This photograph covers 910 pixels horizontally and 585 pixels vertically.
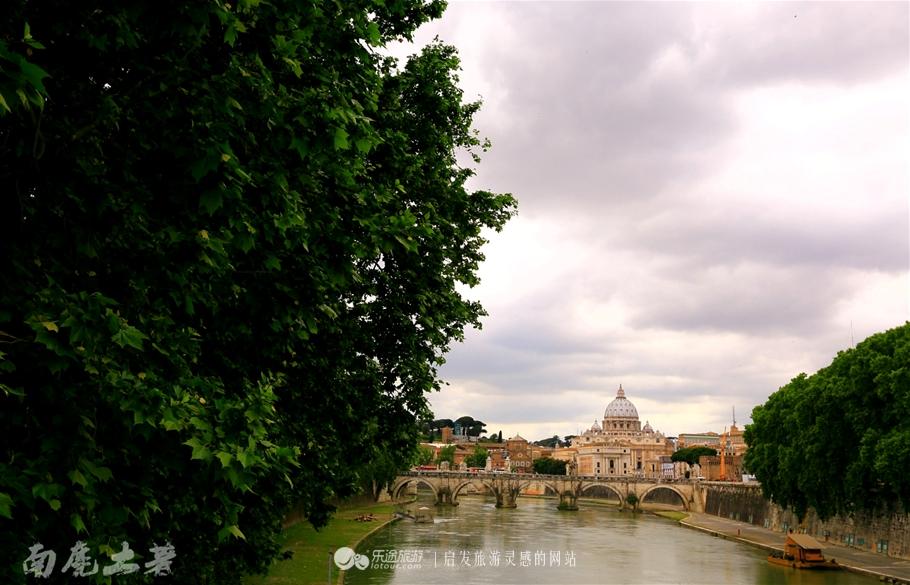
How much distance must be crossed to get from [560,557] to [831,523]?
2105 cm

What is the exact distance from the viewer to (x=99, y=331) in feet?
23.1

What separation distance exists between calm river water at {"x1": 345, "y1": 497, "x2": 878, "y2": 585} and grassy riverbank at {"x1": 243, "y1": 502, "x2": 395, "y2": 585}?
145 centimetres

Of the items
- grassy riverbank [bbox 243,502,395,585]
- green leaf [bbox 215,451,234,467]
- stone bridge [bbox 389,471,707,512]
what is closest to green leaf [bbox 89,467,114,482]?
green leaf [bbox 215,451,234,467]

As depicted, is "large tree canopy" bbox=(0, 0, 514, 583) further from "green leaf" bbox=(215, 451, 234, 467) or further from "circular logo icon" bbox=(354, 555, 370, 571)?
"circular logo icon" bbox=(354, 555, 370, 571)

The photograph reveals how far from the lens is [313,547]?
4612 cm

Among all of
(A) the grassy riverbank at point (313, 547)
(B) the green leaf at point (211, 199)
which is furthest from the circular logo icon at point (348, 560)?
(B) the green leaf at point (211, 199)

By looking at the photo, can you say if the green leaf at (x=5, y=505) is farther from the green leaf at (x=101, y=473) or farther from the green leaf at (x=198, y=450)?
the green leaf at (x=198, y=450)

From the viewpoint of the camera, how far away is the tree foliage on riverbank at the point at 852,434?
43.1 m

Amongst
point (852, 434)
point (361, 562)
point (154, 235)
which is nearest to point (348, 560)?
point (361, 562)

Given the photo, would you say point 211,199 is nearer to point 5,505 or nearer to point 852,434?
point 5,505

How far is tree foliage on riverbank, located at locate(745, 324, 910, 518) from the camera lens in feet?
141

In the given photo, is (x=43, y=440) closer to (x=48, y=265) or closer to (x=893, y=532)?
(x=48, y=265)

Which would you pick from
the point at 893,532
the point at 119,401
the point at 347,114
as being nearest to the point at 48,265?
the point at 119,401

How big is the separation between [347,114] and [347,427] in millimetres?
10719
